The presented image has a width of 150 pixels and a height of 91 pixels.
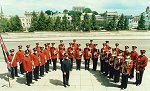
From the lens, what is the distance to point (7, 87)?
11.2 m

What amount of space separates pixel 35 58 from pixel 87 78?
305 cm

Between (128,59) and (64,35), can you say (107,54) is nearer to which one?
(128,59)

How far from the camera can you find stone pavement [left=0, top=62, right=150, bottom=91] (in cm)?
1090

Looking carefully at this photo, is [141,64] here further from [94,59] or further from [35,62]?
[35,62]

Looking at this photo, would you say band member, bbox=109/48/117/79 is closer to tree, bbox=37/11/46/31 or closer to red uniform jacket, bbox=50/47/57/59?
red uniform jacket, bbox=50/47/57/59

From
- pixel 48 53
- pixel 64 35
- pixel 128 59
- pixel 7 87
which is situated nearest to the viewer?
pixel 128 59

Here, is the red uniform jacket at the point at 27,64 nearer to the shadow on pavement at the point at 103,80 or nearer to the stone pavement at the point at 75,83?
the stone pavement at the point at 75,83

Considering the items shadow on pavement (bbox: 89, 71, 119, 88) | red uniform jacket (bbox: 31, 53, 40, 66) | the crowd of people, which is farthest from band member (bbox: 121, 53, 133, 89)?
red uniform jacket (bbox: 31, 53, 40, 66)

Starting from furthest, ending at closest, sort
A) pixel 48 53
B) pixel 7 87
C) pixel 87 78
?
1. pixel 48 53
2. pixel 87 78
3. pixel 7 87

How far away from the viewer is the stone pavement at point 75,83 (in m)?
10.9

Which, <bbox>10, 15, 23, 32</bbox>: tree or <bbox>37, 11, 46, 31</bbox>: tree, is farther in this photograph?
<bbox>10, 15, 23, 32</bbox>: tree

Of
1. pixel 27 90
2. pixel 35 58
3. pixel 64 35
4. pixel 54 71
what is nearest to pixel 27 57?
pixel 35 58

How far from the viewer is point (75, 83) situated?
11.7 meters

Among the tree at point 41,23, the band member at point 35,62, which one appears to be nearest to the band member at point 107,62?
the band member at point 35,62
